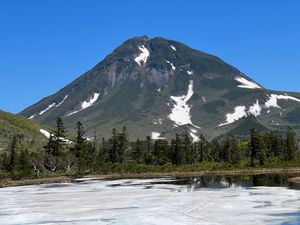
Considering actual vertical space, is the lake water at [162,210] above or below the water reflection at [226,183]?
below

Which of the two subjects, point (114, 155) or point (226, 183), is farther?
point (114, 155)

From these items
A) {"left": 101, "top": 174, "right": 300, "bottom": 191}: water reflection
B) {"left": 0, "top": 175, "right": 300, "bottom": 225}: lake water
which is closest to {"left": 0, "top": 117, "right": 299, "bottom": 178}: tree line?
{"left": 101, "top": 174, "right": 300, "bottom": 191}: water reflection

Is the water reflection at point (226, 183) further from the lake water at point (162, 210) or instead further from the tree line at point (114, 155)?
the tree line at point (114, 155)

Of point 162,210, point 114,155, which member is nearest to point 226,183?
point 162,210

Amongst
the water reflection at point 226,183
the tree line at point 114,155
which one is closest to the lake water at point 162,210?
the water reflection at point 226,183

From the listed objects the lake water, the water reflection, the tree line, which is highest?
the tree line

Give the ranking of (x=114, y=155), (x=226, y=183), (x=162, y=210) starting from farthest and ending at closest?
(x=114, y=155) → (x=226, y=183) → (x=162, y=210)

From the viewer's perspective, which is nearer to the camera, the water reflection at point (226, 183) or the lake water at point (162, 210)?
the lake water at point (162, 210)

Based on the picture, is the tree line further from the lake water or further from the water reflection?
the lake water

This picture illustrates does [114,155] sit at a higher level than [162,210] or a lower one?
higher

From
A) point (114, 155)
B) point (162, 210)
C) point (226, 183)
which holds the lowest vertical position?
point (162, 210)

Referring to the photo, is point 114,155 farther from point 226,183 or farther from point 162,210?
point 162,210

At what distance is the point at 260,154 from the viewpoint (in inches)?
5694

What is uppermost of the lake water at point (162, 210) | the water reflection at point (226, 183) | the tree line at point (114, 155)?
the tree line at point (114, 155)
